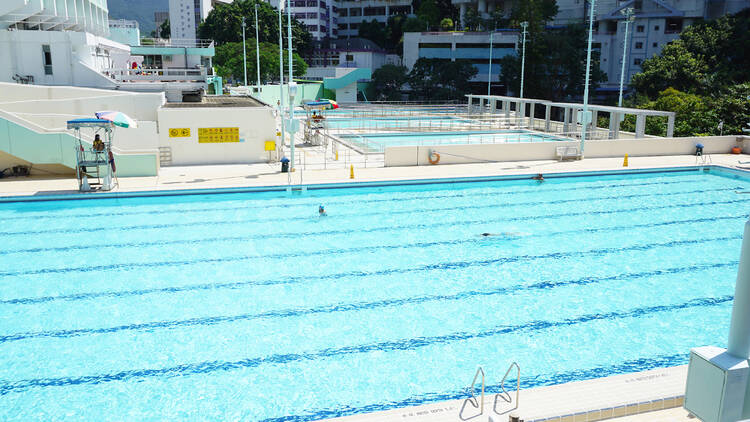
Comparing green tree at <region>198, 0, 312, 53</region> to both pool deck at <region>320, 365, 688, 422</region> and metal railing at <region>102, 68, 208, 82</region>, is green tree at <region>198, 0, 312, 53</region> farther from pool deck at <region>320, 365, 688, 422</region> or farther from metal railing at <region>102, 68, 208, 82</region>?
pool deck at <region>320, 365, 688, 422</region>

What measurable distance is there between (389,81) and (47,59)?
3796cm

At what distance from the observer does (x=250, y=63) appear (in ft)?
193

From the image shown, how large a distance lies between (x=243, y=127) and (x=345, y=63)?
47011 millimetres

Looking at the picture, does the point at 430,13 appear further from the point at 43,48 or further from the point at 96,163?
the point at 96,163

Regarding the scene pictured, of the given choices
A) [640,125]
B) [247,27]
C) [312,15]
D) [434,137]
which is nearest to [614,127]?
[640,125]

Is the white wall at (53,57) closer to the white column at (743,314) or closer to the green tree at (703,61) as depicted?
the white column at (743,314)

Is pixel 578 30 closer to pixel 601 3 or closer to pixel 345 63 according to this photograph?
pixel 601 3

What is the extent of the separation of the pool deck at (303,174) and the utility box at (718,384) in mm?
14847

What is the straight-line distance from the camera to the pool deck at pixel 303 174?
17078mm

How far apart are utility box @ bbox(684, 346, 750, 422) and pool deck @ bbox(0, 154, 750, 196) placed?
585 inches

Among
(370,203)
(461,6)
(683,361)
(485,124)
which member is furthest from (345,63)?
(683,361)

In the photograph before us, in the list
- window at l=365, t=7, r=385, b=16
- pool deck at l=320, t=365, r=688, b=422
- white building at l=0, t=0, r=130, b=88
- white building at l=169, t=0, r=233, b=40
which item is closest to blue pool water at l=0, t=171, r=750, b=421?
pool deck at l=320, t=365, r=688, b=422

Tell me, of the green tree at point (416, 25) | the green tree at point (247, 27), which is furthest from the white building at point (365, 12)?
the green tree at point (247, 27)

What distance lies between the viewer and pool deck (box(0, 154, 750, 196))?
17.1 m
